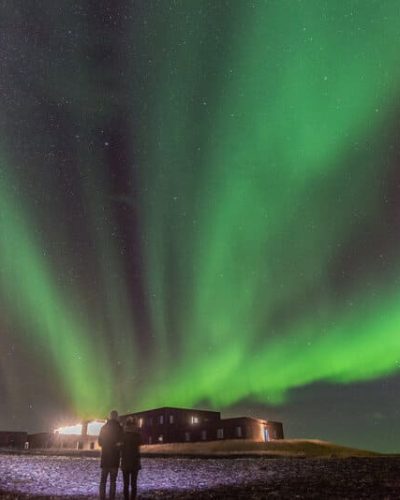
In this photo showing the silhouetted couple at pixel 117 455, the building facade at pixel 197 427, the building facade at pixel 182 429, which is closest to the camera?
the silhouetted couple at pixel 117 455

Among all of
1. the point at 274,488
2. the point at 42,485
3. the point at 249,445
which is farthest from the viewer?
the point at 249,445

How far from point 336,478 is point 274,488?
4.05m

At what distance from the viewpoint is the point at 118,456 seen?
1164cm

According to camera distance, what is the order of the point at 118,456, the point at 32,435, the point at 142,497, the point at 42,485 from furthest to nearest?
the point at 32,435
the point at 42,485
the point at 142,497
the point at 118,456

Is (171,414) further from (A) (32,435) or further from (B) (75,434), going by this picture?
(A) (32,435)

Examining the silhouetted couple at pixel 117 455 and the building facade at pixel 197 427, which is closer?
the silhouetted couple at pixel 117 455

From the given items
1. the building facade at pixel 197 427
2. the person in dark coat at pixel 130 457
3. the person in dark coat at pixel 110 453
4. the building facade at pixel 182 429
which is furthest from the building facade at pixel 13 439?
the person in dark coat at pixel 130 457

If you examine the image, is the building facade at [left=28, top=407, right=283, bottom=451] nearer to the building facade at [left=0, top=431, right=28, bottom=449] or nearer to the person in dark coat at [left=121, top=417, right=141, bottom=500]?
the building facade at [left=0, top=431, right=28, bottom=449]

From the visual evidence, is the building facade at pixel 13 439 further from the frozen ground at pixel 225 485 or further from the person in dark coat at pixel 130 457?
the person in dark coat at pixel 130 457

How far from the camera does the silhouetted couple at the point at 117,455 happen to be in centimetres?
1149

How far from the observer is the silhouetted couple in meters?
11.5

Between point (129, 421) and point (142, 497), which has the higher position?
point (129, 421)

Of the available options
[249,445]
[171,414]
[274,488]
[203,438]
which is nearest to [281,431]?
[203,438]

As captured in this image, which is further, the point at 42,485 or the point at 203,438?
the point at 203,438
